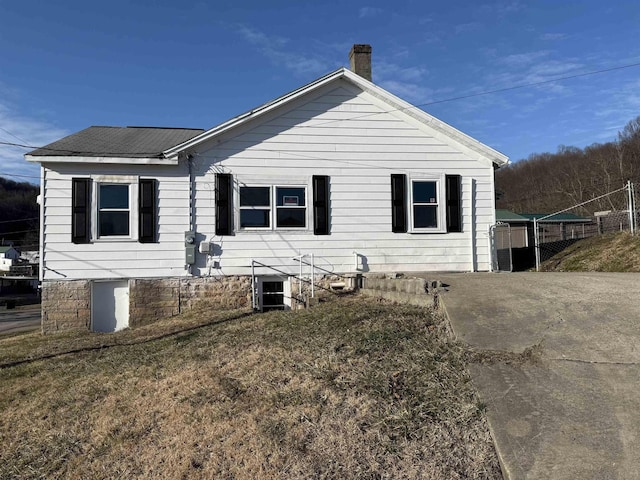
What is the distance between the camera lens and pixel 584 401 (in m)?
3.80

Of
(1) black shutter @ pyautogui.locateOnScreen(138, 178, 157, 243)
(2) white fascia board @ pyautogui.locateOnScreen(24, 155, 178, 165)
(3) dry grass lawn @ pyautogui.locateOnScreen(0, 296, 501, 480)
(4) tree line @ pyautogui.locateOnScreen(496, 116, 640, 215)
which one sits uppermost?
(4) tree line @ pyautogui.locateOnScreen(496, 116, 640, 215)

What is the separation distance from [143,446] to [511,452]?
2.85m

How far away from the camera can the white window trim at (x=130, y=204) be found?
10070 mm

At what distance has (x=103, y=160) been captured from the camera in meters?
9.96

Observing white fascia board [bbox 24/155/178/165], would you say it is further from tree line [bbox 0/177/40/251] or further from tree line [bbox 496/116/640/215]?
tree line [bbox 0/177/40/251]

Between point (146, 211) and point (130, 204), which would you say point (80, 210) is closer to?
point (130, 204)

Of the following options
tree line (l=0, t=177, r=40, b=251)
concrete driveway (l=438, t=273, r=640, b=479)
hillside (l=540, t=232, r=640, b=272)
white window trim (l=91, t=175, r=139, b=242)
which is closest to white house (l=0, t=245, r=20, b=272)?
tree line (l=0, t=177, r=40, b=251)

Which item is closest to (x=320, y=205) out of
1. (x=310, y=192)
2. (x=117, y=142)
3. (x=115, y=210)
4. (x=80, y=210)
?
(x=310, y=192)

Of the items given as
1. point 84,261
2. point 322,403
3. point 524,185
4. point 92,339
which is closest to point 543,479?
point 322,403

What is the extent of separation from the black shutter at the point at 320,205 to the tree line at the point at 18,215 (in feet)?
242

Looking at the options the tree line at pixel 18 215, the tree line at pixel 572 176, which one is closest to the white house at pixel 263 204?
the tree line at pixel 572 176

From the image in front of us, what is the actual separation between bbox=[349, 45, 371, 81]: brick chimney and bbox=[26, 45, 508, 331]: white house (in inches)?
29.6

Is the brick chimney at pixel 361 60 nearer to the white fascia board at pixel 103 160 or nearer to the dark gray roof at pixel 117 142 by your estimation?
the dark gray roof at pixel 117 142

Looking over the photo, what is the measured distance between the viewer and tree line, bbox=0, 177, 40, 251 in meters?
75.0
